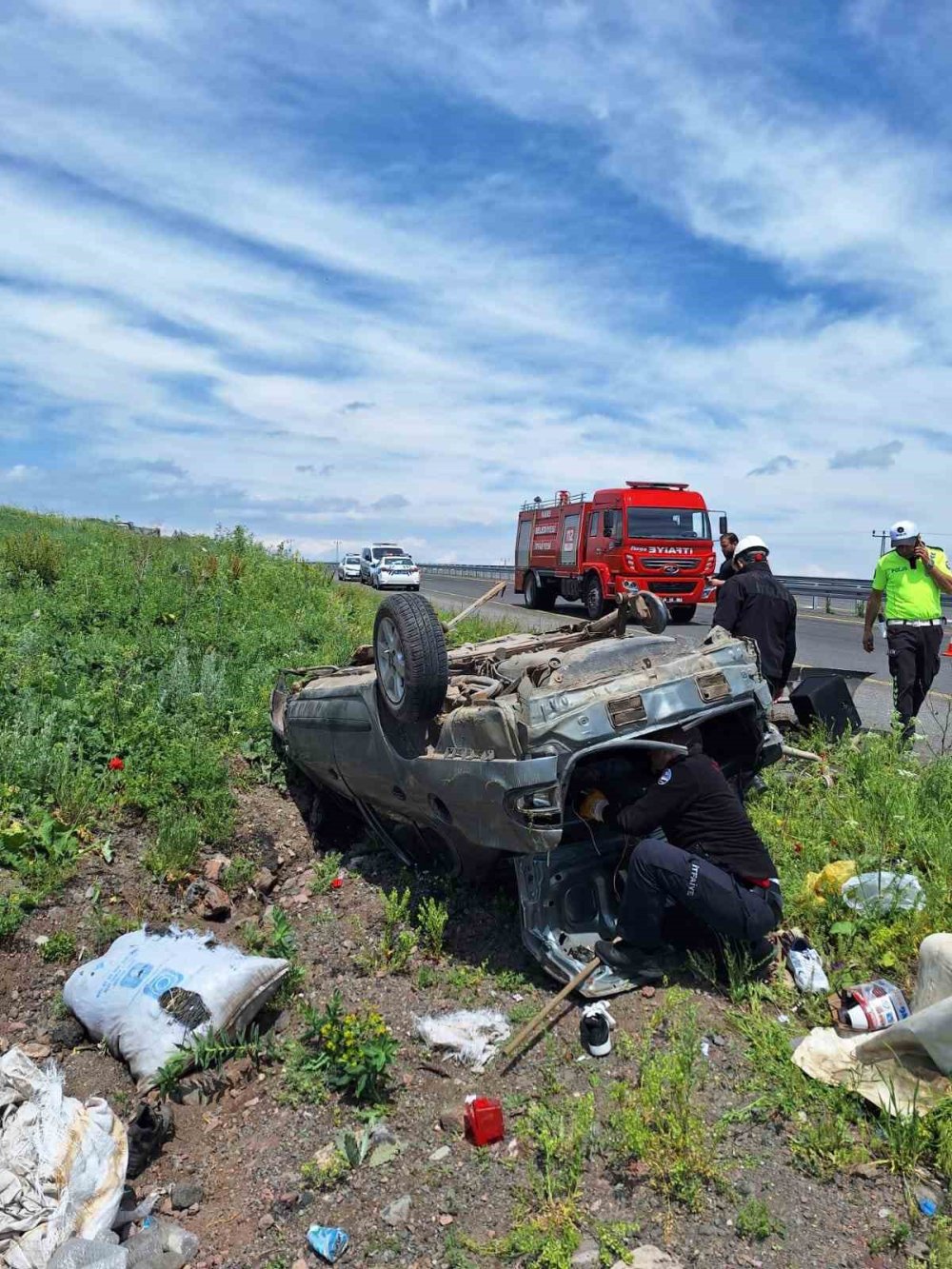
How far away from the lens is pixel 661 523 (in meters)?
18.3

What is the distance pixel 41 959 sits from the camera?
15.2ft

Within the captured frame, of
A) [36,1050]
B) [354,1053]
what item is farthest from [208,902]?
[354,1053]

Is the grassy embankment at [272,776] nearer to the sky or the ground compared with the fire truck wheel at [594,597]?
nearer to the ground

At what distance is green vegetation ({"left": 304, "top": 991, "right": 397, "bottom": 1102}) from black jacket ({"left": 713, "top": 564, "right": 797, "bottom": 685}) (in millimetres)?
4032

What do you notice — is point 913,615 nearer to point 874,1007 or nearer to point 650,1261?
point 874,1007

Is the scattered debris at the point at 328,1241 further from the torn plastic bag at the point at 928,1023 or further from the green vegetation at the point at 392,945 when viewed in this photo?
the torn plastic bag at the point at 928,1023

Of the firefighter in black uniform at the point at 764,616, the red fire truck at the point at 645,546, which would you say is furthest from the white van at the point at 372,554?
the firefighter in black uniform at the point at 764,616

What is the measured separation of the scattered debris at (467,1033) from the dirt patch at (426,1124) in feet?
0.20

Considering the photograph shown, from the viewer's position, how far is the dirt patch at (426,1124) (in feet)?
9.27

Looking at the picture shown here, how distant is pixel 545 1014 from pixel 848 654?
459 inches

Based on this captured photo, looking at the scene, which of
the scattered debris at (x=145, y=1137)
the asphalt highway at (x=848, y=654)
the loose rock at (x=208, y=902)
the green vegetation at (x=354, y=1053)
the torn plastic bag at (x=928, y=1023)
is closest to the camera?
the torn plastic bag at (x=928, y=1023)

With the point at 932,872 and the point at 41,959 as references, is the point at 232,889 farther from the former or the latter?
the point at 932,872

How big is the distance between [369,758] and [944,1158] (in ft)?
9.95

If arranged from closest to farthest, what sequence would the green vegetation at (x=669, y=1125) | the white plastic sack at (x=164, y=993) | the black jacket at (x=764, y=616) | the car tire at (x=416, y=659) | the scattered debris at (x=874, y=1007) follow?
the green vegetation at (x=669, y=1125), the scattered debris at (x=874, y=1007), the white plastic sack at (x=164, y=993), the car tire at (x=416, y=659), the black jacket at (x=764, y=616)
